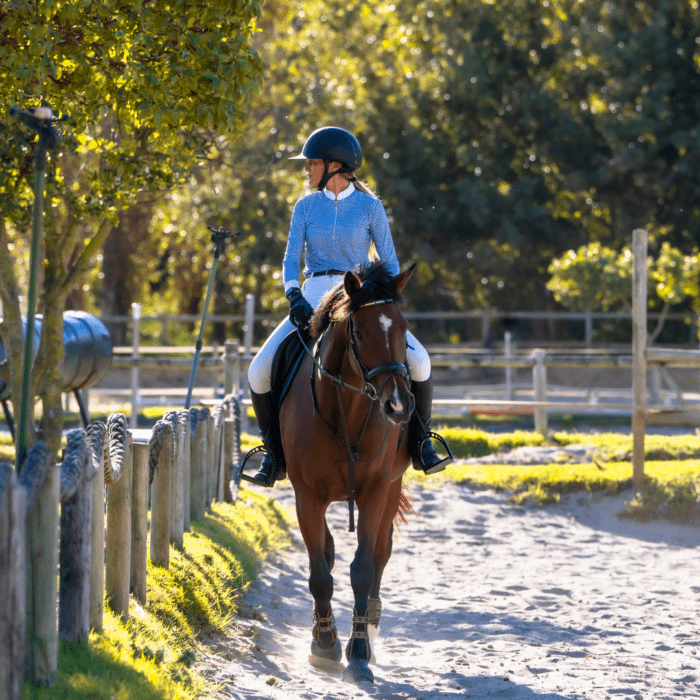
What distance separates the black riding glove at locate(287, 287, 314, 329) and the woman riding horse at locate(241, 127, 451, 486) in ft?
0.40

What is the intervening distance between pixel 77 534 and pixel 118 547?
805 mm

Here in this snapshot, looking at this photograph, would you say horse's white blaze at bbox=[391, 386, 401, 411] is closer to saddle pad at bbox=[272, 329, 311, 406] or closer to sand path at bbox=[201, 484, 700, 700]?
saddle pad at bbox=[272, 329, 311, 406]

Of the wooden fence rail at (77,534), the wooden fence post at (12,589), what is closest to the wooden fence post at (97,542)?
the wooden fence rail at (77,534)

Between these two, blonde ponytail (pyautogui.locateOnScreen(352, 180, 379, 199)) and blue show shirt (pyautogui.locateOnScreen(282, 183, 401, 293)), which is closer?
blue show shirt (pyautogui.locateOnScreen(282, 183, 401, 293))

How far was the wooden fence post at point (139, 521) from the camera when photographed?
16.5 ft

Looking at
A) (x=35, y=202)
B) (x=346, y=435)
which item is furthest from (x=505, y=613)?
(x=35, y=202)

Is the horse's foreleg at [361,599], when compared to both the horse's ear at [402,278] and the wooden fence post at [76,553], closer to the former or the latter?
the horse's ear at [402,278]

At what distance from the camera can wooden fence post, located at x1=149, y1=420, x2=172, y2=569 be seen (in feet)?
18.6

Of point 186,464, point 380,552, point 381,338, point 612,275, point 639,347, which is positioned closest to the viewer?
point 381,338

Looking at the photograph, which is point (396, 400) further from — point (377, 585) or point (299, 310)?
point (377, 585)

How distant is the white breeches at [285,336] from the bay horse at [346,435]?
23cm

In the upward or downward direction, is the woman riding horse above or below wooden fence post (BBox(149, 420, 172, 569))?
above

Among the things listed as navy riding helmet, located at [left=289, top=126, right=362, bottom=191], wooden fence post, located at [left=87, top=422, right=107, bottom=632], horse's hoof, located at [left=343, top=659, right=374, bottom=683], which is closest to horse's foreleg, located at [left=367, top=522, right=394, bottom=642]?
horse's hoof, located at [left=343, top=659, right=374, bottom=683]

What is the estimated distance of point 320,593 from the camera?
203 inches
